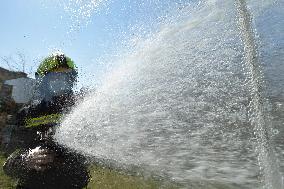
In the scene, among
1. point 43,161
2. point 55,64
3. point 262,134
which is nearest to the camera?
point 43,161

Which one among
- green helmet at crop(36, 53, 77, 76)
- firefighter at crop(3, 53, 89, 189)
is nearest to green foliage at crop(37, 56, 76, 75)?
green helmet at crop(36, 53, 77, 76)

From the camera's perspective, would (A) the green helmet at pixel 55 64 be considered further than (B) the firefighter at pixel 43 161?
Yes

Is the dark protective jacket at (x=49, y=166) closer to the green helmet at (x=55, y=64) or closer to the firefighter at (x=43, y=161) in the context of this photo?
the firefighter at (x=43, y=161)

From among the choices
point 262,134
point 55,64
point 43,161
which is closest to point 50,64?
point 55,64

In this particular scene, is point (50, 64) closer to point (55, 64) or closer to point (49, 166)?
point (55, 64)

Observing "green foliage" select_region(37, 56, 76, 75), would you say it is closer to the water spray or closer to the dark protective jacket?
the dark protective jacket

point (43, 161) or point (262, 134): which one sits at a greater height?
point (262, 134)

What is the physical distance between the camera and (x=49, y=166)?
3.70 m

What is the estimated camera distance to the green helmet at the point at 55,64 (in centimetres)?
733

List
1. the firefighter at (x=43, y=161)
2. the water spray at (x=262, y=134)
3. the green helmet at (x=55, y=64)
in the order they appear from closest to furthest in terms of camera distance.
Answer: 1. the water spray at (x=262, y=134)
2. the firefighter at (x=43, y=161)
3. the green helmet at (x=55, y=64)

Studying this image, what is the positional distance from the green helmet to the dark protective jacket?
2772 mm

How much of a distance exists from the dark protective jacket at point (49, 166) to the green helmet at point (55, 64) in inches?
109

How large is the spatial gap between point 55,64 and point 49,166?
153 inches

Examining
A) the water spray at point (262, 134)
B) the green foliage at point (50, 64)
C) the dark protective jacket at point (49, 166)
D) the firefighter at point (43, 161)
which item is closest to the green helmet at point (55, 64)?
the green foliage at point (50, 64)
